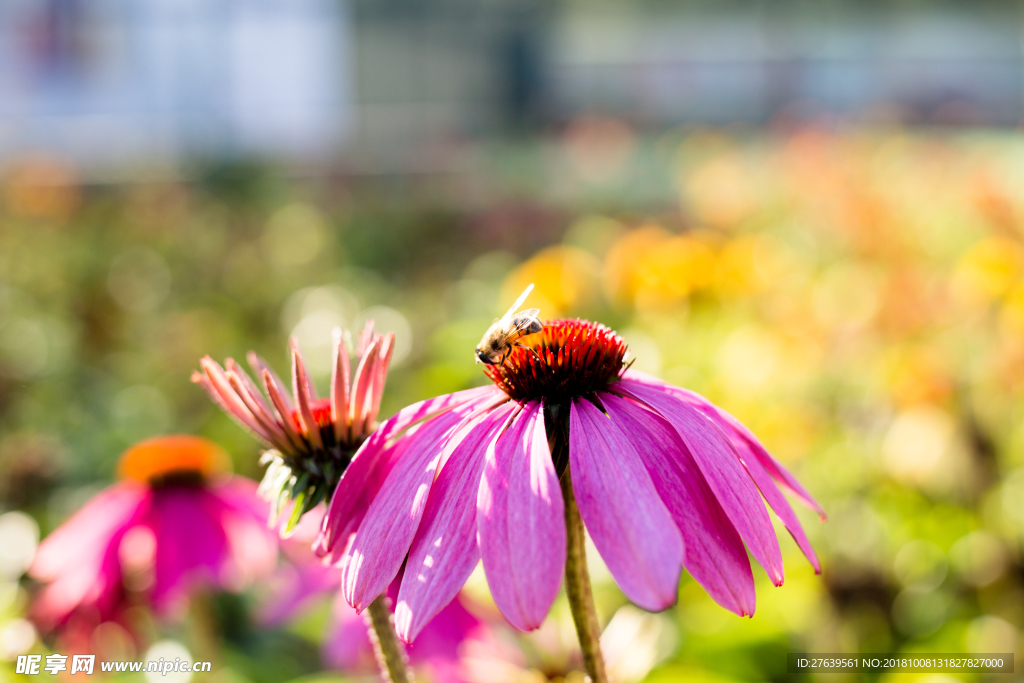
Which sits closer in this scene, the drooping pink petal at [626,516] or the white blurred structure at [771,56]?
the drooping pink petal at [626,516]

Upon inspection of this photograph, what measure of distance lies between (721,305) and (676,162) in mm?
3672

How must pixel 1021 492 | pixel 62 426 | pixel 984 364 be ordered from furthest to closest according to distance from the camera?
1. pixel 62 426
2. pixel 984 364
3. pixel 1021 492

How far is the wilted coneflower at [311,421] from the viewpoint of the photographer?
639mm

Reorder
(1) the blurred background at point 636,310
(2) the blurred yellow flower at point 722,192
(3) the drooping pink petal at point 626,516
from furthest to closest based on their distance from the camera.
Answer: (2) the blurred yellow flower at point 722,192, (1) the blurred background at point 636,310, (3) the drooping pink petal at point 626,516

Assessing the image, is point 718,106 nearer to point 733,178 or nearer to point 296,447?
point 733,178

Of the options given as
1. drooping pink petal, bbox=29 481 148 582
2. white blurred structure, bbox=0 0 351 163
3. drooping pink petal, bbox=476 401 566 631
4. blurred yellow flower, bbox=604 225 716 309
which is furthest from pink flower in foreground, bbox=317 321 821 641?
white blurred structure, bbox=0 0 351 163

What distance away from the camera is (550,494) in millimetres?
541

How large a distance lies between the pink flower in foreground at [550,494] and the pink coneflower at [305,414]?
0.03 m

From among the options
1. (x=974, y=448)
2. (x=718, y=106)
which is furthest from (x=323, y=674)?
(x=718, y=106)

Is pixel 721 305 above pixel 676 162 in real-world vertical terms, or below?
below

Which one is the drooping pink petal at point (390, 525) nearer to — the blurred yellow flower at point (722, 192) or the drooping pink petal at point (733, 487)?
the drooping pink petal at point (733, 487)

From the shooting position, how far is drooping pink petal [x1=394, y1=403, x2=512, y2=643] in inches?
20.6

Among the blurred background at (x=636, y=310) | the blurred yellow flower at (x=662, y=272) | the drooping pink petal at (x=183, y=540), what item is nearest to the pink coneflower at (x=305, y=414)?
the blurred background at (x=636, y=310)

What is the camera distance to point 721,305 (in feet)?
8.38
